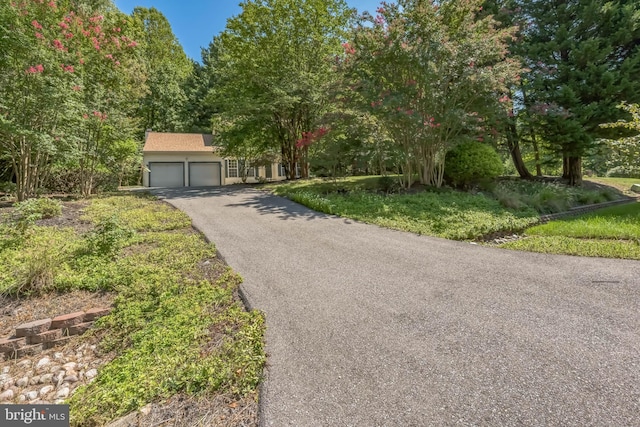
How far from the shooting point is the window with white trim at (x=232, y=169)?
20.3 m

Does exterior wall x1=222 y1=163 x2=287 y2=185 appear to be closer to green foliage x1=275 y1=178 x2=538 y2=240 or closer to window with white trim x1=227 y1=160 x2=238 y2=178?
window with white trim x1=227 y1=160 x2=238 y2=178

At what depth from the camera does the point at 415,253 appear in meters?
4.51

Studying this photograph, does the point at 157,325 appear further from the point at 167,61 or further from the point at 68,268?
the point at 167,61

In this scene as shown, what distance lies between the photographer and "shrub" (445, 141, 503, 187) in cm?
969

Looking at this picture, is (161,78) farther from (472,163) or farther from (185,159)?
(472,163)

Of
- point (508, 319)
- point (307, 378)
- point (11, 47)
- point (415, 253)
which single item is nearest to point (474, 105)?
point (415, 253)

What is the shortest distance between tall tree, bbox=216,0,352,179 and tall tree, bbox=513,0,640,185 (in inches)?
301

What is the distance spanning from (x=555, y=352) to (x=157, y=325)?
3185mm

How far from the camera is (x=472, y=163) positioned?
968cm

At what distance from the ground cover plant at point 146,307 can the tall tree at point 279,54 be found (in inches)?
361

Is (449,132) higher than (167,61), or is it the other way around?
(167,61)

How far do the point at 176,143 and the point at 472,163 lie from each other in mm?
16932

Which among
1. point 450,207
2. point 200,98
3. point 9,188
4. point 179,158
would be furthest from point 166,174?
point 450,207

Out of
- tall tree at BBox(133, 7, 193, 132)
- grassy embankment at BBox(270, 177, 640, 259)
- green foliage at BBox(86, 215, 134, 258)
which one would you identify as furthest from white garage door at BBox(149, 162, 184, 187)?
green foliage at BBox(86, 215, 134, 258)
